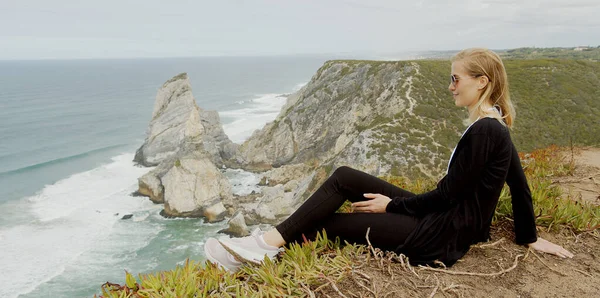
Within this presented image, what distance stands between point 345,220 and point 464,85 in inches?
65.4

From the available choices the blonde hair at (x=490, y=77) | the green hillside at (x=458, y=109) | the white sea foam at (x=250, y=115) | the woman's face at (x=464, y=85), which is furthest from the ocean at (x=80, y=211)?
the blonde hair at (x=490, y=77)

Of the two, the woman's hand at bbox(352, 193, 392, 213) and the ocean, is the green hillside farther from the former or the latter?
the woman's hand at bbox(352, 193, 392, 213)

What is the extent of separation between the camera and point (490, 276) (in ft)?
11.4

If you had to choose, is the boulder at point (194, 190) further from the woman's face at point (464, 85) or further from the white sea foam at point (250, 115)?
the woman's face at point (464, 85)

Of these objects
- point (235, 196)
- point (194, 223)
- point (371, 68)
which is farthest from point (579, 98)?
point (194, 223)

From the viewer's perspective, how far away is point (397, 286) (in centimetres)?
325

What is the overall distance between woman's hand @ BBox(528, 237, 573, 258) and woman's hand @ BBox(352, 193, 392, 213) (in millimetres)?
1656

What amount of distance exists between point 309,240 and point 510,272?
6.21ft

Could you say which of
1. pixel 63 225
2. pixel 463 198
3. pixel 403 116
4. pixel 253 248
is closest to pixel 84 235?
pixel 63 225

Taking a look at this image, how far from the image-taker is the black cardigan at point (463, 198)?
123 inches

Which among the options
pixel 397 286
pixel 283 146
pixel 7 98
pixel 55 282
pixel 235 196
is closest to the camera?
pixel 397 286

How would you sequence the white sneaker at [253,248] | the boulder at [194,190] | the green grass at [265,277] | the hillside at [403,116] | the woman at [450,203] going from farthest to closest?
the hillside at [403,116] → the boulder at [194,190] → the white sneaker at [253,248] → the woman at [450,203] → the green grass at [265,277]

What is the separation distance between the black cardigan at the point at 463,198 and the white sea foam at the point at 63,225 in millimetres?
25483

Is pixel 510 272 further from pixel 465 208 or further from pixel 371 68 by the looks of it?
pixel 371 68
